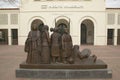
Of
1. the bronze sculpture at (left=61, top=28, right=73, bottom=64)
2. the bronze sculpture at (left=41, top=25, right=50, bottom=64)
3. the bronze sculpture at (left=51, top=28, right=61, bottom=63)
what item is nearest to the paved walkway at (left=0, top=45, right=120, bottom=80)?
the bronze sculpture at (left=41, top=25, right=50, bottom=64)

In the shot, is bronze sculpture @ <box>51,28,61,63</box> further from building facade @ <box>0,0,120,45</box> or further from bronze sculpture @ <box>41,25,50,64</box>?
building facade @ <box>0,0,120,45</box>

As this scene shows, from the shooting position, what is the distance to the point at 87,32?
128 ft

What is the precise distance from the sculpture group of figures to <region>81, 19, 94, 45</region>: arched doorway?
2762 cm

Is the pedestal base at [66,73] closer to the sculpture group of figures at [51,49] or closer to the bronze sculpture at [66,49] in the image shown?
the sculpture group of figures at [51,49]

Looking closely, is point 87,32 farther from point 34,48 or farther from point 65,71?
point 65,71

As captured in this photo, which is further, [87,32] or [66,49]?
[87,32]

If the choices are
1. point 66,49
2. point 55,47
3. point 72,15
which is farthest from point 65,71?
point 72,15

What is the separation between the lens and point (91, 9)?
35.3m

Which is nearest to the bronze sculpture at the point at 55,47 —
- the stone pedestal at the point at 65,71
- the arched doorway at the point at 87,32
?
the stone pedestal at the point at 65,71

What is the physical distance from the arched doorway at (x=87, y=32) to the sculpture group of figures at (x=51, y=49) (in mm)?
27621

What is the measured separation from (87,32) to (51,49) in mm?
28860

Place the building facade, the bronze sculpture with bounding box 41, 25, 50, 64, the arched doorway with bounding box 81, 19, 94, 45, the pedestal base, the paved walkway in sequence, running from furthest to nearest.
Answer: the arched doorway with bounding box 81, 19, 94, 45
the building facade
the paved walkway
the bronze sculpture with bounding box 41, 25, 50, 64
the pedestal base

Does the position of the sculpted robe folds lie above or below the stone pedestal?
above

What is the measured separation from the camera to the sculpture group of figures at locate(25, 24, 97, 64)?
34.2 feet
